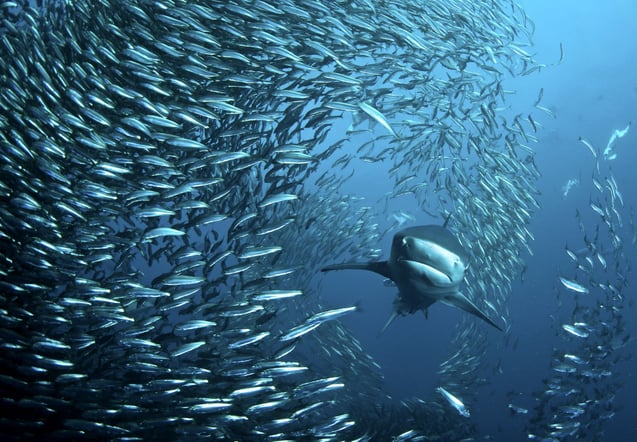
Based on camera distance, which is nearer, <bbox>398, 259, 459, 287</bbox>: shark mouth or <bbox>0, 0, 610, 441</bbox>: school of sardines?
<bbox>398, 259, 459, 287</bbox>: shark mouth

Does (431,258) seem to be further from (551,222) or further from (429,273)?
(551,222)

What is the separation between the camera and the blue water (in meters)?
27.1

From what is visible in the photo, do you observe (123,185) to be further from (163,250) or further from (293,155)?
(293,155)

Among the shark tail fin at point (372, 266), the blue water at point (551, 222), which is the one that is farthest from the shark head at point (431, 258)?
the blue water at point (551, 222)

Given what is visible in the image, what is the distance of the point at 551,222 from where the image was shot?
34.6 metres

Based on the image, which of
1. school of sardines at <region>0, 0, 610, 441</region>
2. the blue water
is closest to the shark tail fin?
school of sardines at <region>0, 0, 610, 441</region>

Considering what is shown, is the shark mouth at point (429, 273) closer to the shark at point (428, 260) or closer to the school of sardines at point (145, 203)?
the shark at point (428, 260)

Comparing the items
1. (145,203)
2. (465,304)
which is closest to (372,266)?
(465,304)

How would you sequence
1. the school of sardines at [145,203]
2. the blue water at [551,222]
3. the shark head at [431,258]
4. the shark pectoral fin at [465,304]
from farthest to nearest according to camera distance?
1. the blue water at [551,222]
2. the school of sardines at [145,203]
3. the shark pectoral fin at [465,304]
4. the shark head at [431,258]

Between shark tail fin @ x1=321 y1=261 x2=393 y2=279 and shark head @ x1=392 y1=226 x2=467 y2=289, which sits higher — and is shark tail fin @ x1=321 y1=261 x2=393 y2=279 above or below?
below

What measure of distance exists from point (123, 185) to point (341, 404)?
9.86 meters

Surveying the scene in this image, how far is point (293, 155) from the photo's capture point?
5102 millimetres

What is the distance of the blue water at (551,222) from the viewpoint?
1066 inches

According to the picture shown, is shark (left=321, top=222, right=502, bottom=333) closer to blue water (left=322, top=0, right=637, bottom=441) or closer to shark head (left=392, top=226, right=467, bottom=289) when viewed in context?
shark head (left=392, top=226, right=467, bottom=289)
